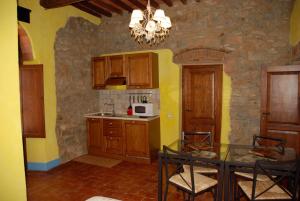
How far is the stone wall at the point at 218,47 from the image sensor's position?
409 centimetres

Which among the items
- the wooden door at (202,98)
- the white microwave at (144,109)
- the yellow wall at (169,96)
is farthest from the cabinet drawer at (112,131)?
the wooden door at (202,98)

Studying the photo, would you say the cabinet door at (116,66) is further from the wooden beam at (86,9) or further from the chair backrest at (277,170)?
the chair backrest at (277,170)

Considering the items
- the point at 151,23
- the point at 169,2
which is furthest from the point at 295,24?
the point at 151,23

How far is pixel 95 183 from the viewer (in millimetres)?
3617

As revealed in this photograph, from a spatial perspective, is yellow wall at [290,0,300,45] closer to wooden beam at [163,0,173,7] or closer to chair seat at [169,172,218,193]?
wooden beam at [163,0,173,7]

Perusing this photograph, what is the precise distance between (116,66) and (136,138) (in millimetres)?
1679

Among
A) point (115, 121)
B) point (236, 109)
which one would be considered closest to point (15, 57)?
point (115, 121)

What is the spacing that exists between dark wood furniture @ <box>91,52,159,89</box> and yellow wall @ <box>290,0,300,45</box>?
2.56 metres

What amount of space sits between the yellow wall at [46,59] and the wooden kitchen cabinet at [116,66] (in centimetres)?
121

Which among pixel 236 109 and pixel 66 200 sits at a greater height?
pixel 236 109

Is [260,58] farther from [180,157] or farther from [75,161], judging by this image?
[75,161]

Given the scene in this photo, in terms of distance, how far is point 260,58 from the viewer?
163 inches

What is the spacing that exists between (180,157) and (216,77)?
2.48 m

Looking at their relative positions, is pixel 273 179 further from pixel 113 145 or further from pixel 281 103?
pixel 113 145
